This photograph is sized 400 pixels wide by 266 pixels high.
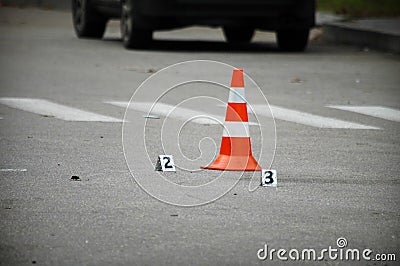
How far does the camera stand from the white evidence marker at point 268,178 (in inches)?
287

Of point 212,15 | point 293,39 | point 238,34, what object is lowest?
point 238,34

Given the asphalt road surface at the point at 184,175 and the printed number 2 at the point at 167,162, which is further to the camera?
the printed number 2 at the point at 167,162

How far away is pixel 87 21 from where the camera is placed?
20.7 m

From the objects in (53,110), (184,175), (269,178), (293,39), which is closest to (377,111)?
(53,110)

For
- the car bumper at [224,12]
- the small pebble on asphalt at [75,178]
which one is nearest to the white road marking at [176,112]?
the small pebble on asphalt at [75,178]

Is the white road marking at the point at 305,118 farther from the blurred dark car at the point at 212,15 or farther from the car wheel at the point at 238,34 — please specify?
the car wheel at the point at 238,34

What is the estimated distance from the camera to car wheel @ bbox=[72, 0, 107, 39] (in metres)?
20.3

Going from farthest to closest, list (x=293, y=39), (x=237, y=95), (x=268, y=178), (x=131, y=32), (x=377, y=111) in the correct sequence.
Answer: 1. (x=293, y=39)
2. (x=131, y=32)
3. (x=377, y=111)
4. (x=237, y=95)
5. (x=268, y=178)

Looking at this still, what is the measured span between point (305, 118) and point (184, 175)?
364 centimetres

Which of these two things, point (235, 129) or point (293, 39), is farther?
point (293, 39)

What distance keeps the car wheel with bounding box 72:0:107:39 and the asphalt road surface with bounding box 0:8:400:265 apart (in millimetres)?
3993

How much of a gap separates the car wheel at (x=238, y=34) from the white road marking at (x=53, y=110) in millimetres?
9491

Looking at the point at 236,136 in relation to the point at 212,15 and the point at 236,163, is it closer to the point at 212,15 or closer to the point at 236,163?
the point at 236,163

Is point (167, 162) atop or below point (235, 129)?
below
